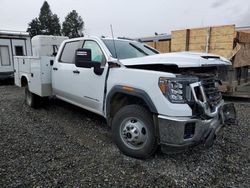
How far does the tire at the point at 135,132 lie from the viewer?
3.06m

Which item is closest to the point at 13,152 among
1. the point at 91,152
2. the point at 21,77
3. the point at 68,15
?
the point at 91,152

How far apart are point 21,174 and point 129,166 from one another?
56.6 inches

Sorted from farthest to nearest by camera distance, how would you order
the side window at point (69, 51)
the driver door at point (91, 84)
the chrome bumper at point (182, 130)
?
the side window at point (69, 51) < the driver door at point (91, 84) < the chrome bumper at point (182, 130)

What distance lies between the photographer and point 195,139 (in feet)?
9.23

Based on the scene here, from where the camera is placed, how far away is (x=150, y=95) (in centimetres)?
293

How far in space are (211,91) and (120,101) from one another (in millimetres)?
1423

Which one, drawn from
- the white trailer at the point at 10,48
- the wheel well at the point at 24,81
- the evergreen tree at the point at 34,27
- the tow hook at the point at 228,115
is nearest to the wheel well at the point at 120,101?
the tow hook at the point at 228,115

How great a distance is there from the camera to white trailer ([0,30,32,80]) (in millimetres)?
11133

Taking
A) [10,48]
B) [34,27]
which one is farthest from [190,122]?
[34,27]

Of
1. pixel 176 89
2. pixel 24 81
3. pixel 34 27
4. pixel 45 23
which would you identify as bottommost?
pixel 24 81

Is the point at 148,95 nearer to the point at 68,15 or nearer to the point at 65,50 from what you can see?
the point at 65,50

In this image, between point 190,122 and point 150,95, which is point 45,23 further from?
point 190,122

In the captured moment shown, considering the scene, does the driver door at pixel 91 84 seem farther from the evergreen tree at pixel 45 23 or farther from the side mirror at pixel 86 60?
the evergreen tree at pixel 45 23

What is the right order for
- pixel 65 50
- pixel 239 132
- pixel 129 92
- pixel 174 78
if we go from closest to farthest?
pixel 174 78
pixel 129 92
pixel 239 132
pixel 65 50
